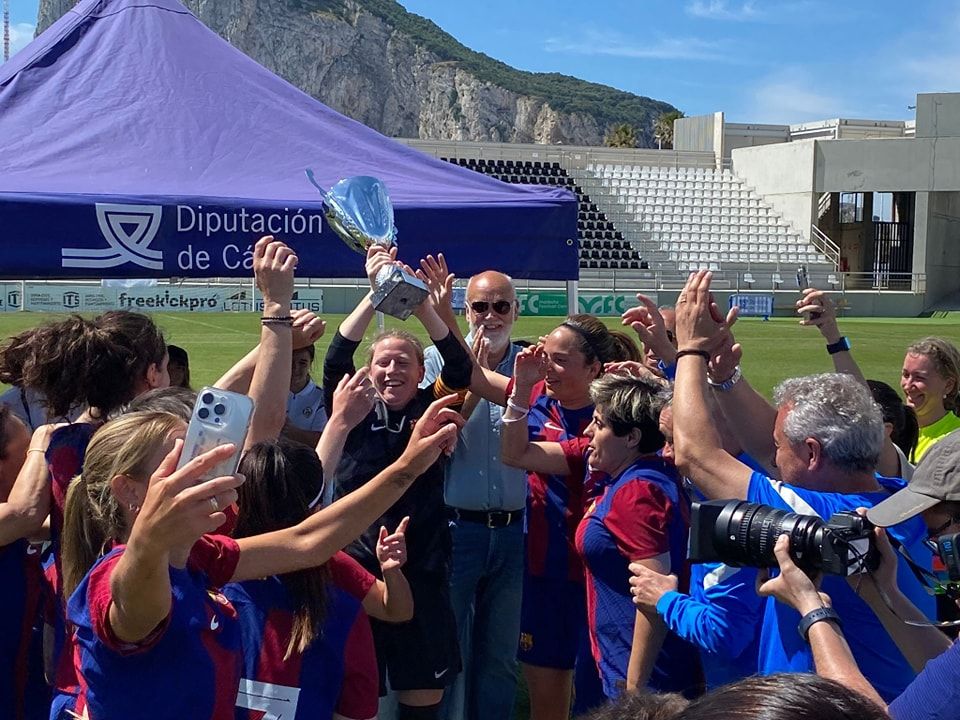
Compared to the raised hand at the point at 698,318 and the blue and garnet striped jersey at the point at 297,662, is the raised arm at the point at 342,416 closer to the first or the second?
the blue and garnet striped jersey at the point at 297,662

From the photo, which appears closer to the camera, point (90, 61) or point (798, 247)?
point (90, 61)

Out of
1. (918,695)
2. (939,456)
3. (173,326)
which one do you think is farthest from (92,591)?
(173,326)

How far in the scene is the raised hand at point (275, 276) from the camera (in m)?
3.09

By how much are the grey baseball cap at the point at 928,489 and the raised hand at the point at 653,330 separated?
7.11 feet

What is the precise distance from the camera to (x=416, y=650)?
3.51 meters

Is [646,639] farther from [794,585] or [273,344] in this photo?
[273,344]

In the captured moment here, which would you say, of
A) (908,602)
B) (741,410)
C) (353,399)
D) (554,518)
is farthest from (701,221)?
(908,602)

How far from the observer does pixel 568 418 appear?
166 inches

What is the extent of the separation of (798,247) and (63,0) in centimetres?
12407

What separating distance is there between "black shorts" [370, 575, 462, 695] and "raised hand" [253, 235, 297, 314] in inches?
44.5

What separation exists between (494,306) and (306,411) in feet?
4.15

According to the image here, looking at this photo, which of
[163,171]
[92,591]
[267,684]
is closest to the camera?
[92,591]

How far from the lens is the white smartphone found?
171cm

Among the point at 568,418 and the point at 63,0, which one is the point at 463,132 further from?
the point at 568,418
